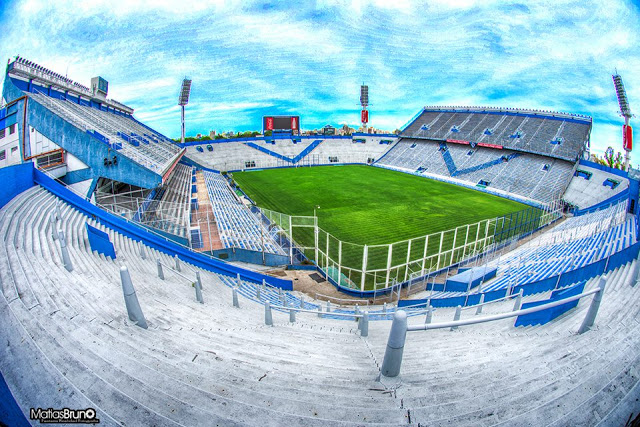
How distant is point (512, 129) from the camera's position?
47250mm

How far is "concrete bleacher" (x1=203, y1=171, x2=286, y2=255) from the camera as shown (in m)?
17.8

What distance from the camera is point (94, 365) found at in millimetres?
4332

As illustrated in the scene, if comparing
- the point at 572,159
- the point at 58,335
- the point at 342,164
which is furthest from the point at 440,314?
the point at 342,164

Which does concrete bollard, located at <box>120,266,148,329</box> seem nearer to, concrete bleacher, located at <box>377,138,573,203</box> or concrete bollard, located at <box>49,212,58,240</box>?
concrete bollard, located at <box>49,212,58,240</box>

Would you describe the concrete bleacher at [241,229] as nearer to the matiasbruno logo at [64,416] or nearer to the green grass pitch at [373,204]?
the green grass pitch at [373,204]

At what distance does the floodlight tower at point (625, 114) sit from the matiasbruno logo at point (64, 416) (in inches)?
1937

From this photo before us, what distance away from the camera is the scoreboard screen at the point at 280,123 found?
60.5 m

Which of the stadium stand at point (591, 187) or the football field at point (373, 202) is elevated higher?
the stadium stand at point (591, 187)

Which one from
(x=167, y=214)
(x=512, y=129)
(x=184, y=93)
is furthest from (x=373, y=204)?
(x=184, y=93)

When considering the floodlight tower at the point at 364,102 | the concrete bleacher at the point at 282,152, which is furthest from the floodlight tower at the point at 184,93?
the floodlight tower at the point at 364,102

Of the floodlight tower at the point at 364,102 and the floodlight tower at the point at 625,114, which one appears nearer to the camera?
the floodlight tower at the point at 625,114

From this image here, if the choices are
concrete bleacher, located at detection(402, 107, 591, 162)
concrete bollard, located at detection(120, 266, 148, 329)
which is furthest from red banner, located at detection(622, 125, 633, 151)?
concrete bollard, located at detection(120, 266, 148, 329)

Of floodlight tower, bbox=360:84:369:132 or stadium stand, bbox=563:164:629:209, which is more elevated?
floodlight tower, bbox=360:84:369:132

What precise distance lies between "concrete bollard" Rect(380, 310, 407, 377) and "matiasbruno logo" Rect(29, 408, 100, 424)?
342cm
